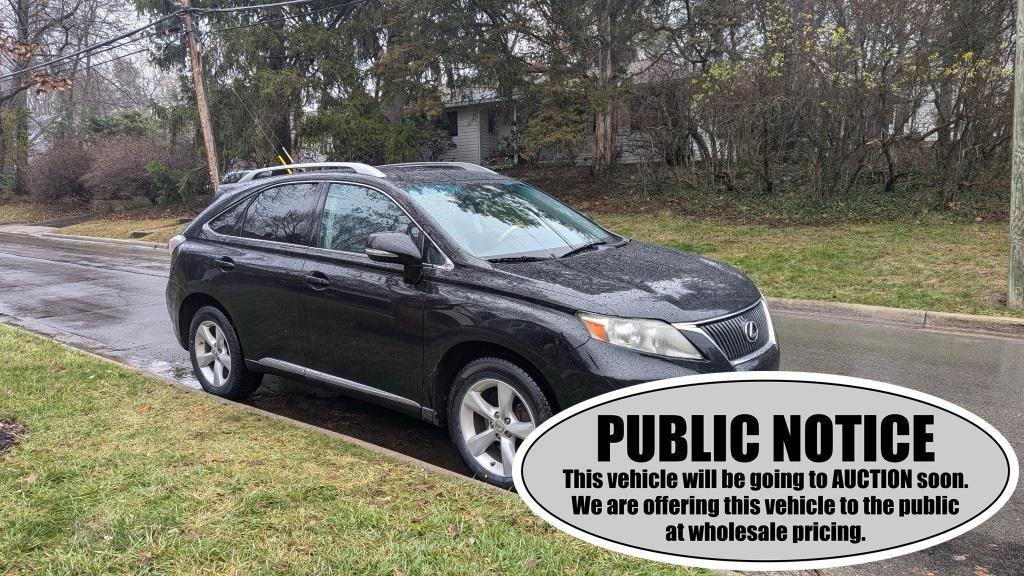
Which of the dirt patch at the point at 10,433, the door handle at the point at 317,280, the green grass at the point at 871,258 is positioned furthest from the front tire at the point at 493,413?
the green grass at the point at 871,258

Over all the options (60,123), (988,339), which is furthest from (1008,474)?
(60,123)

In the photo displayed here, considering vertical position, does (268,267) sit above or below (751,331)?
above

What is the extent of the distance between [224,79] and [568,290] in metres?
22.5

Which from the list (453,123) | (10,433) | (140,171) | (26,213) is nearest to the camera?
(10,433)

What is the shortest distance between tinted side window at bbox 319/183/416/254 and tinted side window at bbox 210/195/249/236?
0.96m

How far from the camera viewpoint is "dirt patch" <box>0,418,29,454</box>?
14.1 feet

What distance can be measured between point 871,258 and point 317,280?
30.4 ft

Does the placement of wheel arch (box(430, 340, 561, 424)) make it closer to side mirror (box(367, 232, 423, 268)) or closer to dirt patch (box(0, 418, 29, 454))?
side mirror (box(367, 232, 423, 268))

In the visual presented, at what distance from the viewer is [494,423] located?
13.1ft

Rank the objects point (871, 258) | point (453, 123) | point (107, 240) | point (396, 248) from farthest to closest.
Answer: point (453, 123) → point (107, 240) → point (871, 258) → point (396, 248)

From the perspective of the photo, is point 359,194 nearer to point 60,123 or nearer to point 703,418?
point 703,418

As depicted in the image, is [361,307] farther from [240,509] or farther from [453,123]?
[453,123]

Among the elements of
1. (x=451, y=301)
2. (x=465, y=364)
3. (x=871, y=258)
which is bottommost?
(x=871, y=258)

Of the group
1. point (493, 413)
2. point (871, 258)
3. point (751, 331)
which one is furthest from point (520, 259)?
point (871, 258)
